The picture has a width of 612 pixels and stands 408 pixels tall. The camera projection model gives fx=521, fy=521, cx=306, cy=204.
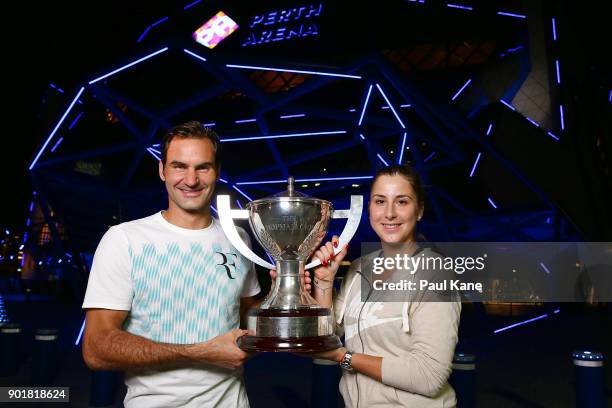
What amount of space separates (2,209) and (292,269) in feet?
55.7

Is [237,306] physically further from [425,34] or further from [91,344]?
[425,34]

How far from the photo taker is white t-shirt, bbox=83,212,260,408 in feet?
6.55

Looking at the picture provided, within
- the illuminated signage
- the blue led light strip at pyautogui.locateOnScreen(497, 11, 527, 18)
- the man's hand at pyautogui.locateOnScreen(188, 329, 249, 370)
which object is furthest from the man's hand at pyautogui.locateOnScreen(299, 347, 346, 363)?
the illuminated signage

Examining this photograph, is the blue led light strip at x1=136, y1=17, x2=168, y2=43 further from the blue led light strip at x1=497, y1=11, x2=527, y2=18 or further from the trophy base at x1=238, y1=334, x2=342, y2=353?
the trophy base at x1=238, y1=334, x2=342, y2=353

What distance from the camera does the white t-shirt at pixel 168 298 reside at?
6.55ft

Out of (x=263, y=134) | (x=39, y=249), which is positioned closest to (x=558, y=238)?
(x=263, y=134)

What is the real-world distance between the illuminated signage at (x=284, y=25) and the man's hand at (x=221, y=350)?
82.3ft

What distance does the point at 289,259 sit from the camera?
214cm

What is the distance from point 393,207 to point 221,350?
3.13ft

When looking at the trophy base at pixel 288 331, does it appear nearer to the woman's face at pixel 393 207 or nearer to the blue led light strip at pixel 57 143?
the woman's face at pixel 393 207

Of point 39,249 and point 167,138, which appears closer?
point 167,138

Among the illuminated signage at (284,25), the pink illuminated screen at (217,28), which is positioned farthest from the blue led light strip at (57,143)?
the pink illuminated screen at (217,28)

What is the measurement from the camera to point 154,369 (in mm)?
2021

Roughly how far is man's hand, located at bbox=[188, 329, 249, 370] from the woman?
0.39m
